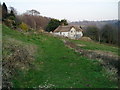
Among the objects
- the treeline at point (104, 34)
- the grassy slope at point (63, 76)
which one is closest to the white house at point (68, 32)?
the treeline at point (104, 34)

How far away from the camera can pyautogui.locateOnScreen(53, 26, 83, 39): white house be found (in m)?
54.2

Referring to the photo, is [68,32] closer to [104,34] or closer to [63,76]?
[104,34]

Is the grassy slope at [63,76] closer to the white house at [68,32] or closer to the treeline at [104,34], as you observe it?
the treeline at [104,34]

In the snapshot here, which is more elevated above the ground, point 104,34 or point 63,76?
point 104,34

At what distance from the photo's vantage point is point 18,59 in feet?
33.8

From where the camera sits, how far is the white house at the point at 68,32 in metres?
54.2

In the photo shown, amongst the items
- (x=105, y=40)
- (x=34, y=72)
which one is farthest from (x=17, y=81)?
(x=105, y=40)

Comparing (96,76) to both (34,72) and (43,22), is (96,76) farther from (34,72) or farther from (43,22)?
(43,22)

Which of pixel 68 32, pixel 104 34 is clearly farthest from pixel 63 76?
pixel 68 32

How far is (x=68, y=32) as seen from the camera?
55250 mm

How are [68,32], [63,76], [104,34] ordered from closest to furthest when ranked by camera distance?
[63,76]
[104,34]
[68,32]

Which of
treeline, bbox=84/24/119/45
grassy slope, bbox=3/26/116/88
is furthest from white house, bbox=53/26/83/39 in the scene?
grassy slope, bbox=3/26/116/88

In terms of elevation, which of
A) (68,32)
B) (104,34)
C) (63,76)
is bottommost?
(63,76)

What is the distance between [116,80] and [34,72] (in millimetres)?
3746
